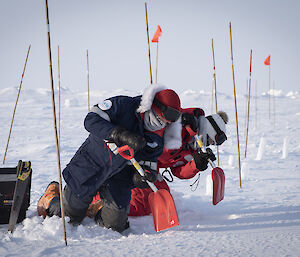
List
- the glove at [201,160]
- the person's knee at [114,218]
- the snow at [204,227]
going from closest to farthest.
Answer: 1. the snow at [204,227]
2. the person's knee at [114,218]
3. the glove at [201,160]

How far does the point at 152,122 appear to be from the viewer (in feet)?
5.77

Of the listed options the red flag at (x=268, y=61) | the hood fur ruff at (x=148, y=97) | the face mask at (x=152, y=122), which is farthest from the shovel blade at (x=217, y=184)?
the red flag at (x=268, y=61)

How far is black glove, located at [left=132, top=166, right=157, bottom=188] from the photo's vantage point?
5.62 feet

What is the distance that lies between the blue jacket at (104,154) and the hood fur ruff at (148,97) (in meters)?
0.06

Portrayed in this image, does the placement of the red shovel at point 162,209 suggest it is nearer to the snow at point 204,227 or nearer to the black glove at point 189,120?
the snow at point 204,227

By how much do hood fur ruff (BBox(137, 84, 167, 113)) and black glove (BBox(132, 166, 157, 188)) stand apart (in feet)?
1.15

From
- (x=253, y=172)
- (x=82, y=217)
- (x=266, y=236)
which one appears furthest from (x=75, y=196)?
(x=253, y=172)

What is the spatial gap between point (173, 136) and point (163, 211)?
1.50 feet

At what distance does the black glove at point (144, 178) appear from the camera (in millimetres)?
1712

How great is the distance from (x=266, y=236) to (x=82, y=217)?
110 cm

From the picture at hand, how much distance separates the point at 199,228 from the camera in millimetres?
1851

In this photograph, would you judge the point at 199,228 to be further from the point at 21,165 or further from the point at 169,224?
the point at 21,165

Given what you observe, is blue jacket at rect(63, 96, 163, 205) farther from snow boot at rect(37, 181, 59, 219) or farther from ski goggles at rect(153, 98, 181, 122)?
snow boot at rect(37, 181, 59, 219)

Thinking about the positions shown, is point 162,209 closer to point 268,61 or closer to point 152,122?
point 152,122
